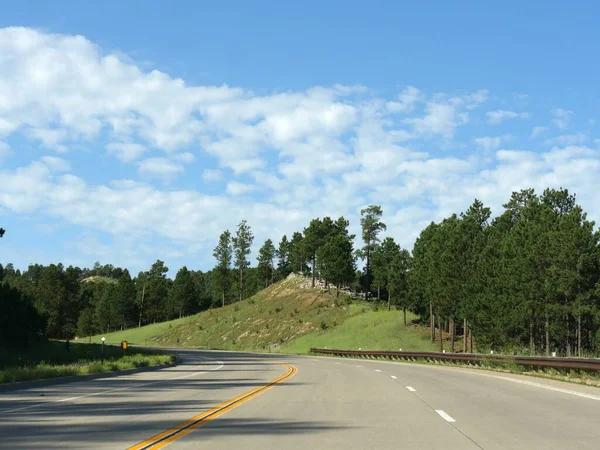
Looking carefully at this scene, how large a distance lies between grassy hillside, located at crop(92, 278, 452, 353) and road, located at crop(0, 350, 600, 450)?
6878cm

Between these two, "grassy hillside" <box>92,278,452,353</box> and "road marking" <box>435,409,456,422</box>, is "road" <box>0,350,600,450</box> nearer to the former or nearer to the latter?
"road marking" <box>435,409,456,422</box>

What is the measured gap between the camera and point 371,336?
304ft

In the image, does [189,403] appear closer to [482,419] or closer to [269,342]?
[482,419]

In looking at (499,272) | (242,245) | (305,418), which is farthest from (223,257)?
(305,418)

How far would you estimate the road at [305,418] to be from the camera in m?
9.26

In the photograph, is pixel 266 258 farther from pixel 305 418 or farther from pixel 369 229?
pixel 305 418

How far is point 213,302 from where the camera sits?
182 meters

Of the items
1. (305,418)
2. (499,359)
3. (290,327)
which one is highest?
(305,418)

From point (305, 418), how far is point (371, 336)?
81.9m

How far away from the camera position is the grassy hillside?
305 ft

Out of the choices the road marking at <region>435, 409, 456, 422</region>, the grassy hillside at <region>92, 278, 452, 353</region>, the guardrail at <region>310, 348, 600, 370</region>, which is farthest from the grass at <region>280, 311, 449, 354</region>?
the road marking at <region>435, 409, 456, 422</region>

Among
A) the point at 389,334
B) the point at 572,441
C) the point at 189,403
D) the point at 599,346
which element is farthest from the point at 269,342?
the point at 572,441

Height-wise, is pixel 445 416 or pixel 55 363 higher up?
pixel 445 416

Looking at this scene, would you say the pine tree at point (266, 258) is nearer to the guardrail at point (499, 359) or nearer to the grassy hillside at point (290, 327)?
the grassy hillside at point (290, 327)
